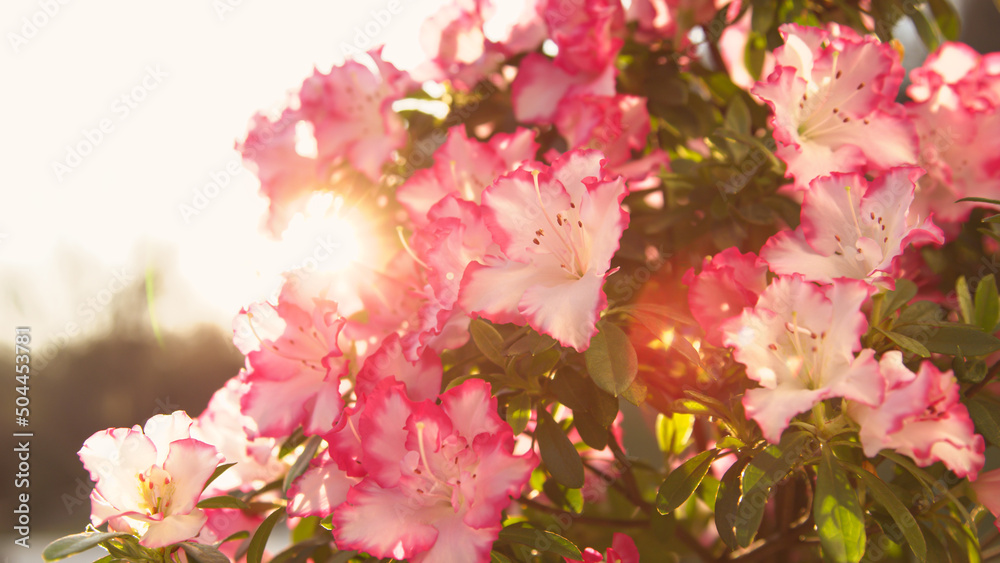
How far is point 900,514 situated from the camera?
0.73 meters

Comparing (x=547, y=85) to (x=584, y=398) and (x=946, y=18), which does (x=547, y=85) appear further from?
(x=946, y=18)

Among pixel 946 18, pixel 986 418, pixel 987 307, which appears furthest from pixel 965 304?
pixel 946 18

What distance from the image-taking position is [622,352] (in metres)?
0.78

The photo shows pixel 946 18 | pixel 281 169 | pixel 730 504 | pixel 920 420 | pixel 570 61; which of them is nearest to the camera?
pixel 920 420

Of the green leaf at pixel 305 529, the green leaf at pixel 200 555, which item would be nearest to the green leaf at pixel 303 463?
the green leaf at pixel 200 555

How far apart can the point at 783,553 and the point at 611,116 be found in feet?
2.49

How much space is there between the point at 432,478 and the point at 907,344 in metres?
0.50

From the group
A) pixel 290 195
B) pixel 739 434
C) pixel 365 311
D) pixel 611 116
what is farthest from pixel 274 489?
pixel 611 116

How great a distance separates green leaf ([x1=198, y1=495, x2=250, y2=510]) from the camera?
88cm

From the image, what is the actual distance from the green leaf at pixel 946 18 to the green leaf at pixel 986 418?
Answer: 2.93 feet

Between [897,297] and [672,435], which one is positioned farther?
[672,435]

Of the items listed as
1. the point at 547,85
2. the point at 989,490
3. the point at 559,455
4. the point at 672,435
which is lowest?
Result: the point at 672,435

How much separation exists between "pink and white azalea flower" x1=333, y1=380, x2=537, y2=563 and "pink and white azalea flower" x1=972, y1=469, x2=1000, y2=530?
1.76 ft

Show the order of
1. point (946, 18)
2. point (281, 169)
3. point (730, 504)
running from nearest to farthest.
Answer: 1. point (730, 504)
2. point (281, 169)
3. point (946, 18)
